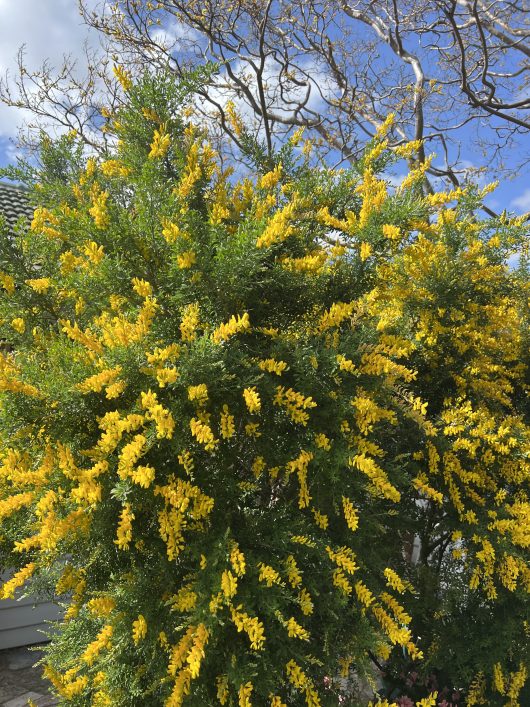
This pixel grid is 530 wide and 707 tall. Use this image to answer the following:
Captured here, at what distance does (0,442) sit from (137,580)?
32.5 inches

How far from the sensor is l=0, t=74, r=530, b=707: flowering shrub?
6.31 ft

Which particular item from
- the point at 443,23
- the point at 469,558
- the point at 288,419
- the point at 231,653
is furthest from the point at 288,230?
the point at 443,23

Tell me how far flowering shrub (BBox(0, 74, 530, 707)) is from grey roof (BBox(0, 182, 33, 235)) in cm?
490

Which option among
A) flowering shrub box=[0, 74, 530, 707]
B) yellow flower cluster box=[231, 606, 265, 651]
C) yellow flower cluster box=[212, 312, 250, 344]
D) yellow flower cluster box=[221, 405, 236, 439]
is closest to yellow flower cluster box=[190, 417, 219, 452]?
flowering shrub box=[0, 74, 530, 707]

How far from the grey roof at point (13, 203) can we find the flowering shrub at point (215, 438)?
193 inches

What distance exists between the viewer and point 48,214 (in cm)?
266

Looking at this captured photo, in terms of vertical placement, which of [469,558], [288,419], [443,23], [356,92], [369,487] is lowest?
[469,558]

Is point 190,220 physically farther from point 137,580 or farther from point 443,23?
point 443,23

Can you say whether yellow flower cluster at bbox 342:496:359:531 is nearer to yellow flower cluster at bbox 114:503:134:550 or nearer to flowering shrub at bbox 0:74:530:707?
flowering shrub at bbox 0:74:530:707

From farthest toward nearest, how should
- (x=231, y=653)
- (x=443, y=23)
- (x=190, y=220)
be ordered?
(x=443, y=23) → (x=190, y=220) → (x=231, y=653)

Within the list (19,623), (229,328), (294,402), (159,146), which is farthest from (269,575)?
(19,623)

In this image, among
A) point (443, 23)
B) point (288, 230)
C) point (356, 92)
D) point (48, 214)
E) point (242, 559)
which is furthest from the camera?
point (356, 92)

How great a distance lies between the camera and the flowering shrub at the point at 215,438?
6.31 ft

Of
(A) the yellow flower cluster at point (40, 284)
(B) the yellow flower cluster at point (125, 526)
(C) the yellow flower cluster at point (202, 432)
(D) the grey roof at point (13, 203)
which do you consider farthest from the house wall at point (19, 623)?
(D) the grey roof at point (13, 203)
